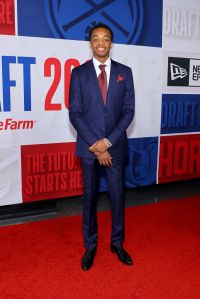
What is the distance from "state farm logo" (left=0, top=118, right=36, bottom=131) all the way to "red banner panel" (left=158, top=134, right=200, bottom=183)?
4.97 feet

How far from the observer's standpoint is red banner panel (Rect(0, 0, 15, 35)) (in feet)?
9.08

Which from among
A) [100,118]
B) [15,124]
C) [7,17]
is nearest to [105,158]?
[100,118]

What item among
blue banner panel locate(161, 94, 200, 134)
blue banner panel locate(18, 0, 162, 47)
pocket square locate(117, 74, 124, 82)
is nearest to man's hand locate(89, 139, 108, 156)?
pocket square locate(117, 74, 124, 82)

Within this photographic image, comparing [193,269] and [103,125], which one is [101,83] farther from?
[193,269]

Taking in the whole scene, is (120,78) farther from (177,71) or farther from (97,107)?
(177,71)

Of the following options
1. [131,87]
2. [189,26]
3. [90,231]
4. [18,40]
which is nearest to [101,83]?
[131,87]

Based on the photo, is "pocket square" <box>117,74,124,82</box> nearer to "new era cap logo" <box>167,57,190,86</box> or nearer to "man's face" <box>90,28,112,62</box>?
"man's face" <box>90,28,112,62</box>

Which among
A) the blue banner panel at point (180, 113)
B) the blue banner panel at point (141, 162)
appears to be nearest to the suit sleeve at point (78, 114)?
the blue banner panel at point (141, 162)

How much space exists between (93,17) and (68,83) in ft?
2.23

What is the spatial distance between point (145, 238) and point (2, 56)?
6.43 feet

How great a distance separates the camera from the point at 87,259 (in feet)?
7.09

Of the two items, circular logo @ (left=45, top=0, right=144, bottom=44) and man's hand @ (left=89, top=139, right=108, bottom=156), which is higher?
circular logo @ (left=45, top=0, right=144, bottom=44)

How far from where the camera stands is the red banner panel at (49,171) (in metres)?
3.11

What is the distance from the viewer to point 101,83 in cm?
205
